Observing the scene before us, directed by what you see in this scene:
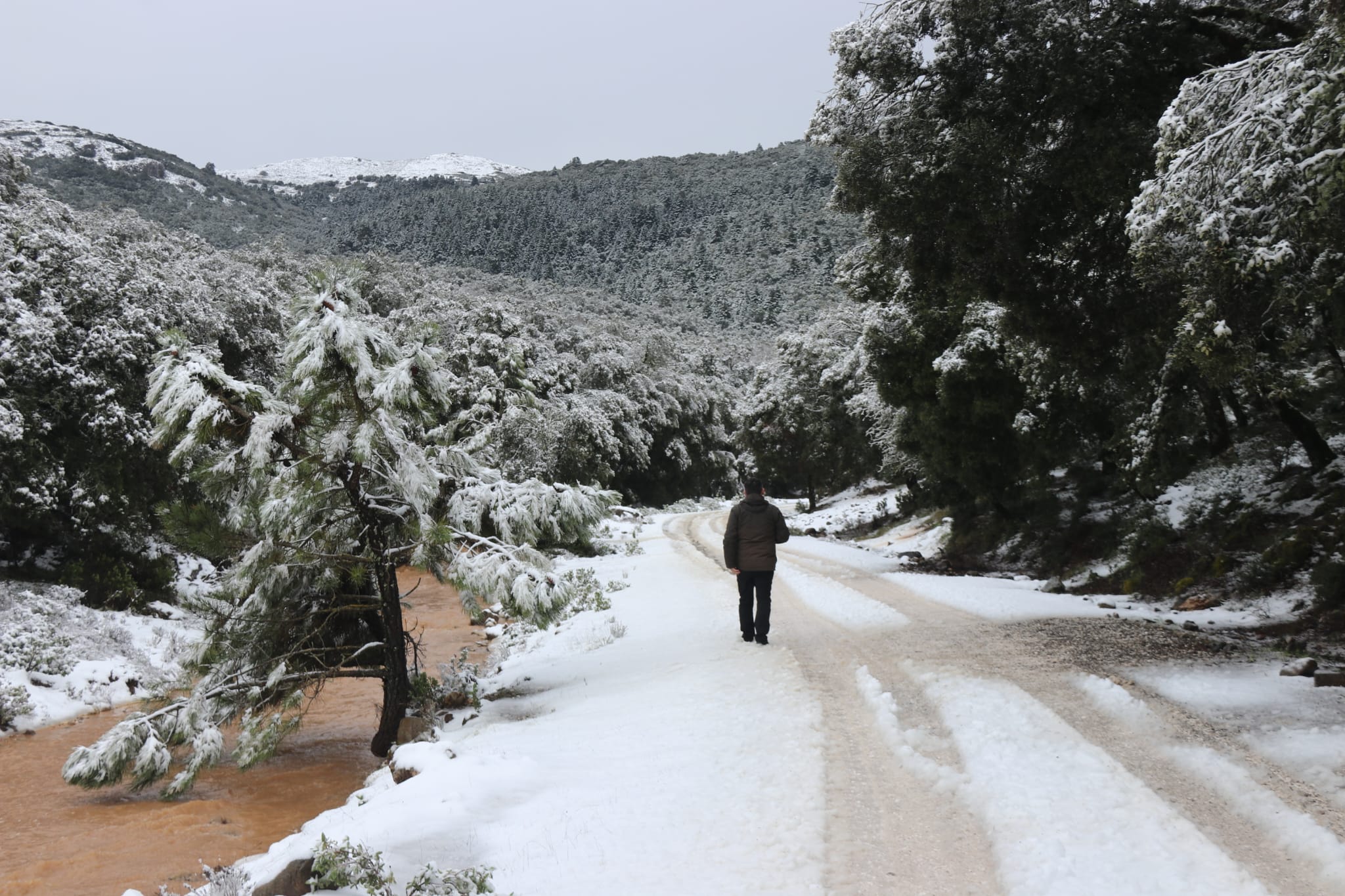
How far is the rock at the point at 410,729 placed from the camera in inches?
352

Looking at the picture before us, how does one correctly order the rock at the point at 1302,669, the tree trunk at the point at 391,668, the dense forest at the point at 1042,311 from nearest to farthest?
1. the dense forest at the point at 1042,311
2. the rock at the point at 1302,669
3. the tree trunk at the point at 391,668

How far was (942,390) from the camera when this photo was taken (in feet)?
56.9

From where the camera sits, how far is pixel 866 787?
5.24m

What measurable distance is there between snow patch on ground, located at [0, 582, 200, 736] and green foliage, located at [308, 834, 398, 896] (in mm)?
8897

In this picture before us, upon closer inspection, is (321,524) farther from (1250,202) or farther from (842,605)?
(1250,202)

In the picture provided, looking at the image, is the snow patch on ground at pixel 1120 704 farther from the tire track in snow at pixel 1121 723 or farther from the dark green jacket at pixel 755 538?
the dark green jacket at pixel 755 538

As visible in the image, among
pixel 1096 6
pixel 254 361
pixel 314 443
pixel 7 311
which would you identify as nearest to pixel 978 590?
pixel 1096 6

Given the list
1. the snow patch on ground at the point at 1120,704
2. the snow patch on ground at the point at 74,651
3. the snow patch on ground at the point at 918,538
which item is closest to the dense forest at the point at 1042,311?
the snow patch on ground at the point at 918,538

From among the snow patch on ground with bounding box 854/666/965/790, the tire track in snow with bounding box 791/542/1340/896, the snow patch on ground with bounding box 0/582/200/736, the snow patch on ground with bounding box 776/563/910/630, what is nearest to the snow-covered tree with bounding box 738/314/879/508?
the snow patch on ground with bounding box 776/563/910/630

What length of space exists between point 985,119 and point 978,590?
24.3ft

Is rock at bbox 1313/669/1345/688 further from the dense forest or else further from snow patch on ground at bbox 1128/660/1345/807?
the dense forest

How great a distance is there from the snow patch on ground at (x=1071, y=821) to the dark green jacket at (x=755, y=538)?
3330mm

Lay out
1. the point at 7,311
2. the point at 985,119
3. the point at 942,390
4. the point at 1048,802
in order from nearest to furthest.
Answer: the point at 1048,802 → the point at 985,119 → the point at 7,311 → the point at 942,390

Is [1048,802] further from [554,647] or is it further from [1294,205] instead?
[554,647]
